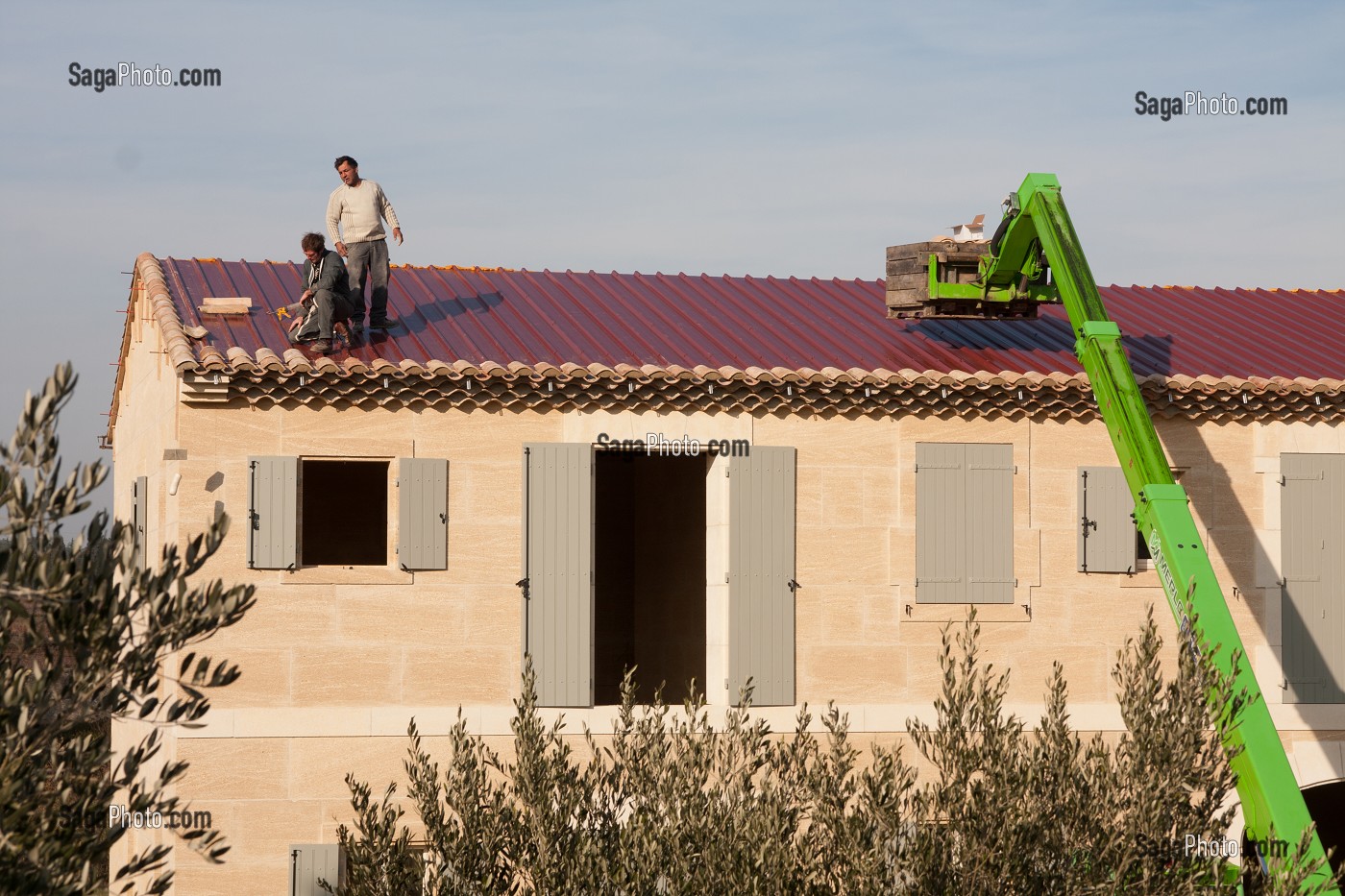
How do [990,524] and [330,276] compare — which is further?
[990,524]

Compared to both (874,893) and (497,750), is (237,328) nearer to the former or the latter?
(497,750)

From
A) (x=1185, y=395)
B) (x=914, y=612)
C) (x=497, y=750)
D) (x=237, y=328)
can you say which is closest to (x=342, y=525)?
(x=237, y=328)

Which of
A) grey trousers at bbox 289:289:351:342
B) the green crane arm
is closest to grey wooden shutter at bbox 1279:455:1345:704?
the green crane arm

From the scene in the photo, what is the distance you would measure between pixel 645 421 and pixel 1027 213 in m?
4.39

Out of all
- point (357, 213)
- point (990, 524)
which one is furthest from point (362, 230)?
point (990, 524)

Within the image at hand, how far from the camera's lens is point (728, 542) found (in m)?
14.2

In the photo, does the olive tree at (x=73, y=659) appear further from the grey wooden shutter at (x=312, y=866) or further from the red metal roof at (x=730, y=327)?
the red metal roof at (x=730, y=327)

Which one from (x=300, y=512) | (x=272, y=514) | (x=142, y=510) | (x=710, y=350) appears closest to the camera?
(x=272, y=514)

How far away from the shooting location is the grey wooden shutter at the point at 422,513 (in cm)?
Result: 1360

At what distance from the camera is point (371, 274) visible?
1534cm

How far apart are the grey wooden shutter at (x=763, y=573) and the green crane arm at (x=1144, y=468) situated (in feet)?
10.0

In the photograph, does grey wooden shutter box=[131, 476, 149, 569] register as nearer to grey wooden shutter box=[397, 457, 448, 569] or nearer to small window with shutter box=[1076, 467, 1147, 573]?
grey wooden shutter box=[397, 457, 448, 569]

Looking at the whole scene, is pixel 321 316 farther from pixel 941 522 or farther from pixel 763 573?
pixel 941 522

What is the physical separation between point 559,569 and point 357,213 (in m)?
4.45
